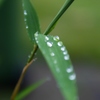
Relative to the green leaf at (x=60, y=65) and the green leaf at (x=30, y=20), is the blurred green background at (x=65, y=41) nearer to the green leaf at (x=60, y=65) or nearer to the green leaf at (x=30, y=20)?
the green leaf at (x=30, y=20)

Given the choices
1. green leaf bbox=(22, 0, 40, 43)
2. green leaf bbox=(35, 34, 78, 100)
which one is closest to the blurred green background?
green leaf bbox=(22, 0, 40, 43)

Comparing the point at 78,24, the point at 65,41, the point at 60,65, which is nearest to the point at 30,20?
the point at 60,65

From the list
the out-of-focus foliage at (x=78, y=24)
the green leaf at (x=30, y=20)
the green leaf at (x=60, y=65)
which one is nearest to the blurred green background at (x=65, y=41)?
the out-of-focus foliage at (x=78, y=24)

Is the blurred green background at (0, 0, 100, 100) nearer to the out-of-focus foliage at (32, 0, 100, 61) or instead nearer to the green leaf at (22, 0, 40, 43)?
the out-of-focus foliage at (32, 0, 100, 61)

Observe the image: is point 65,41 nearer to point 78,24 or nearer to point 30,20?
point 78,24

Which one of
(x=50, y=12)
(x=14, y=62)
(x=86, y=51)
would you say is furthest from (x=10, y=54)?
(x=50, y=12)

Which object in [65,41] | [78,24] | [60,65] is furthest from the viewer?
[78,24]

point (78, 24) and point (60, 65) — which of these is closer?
point (60, 65)
